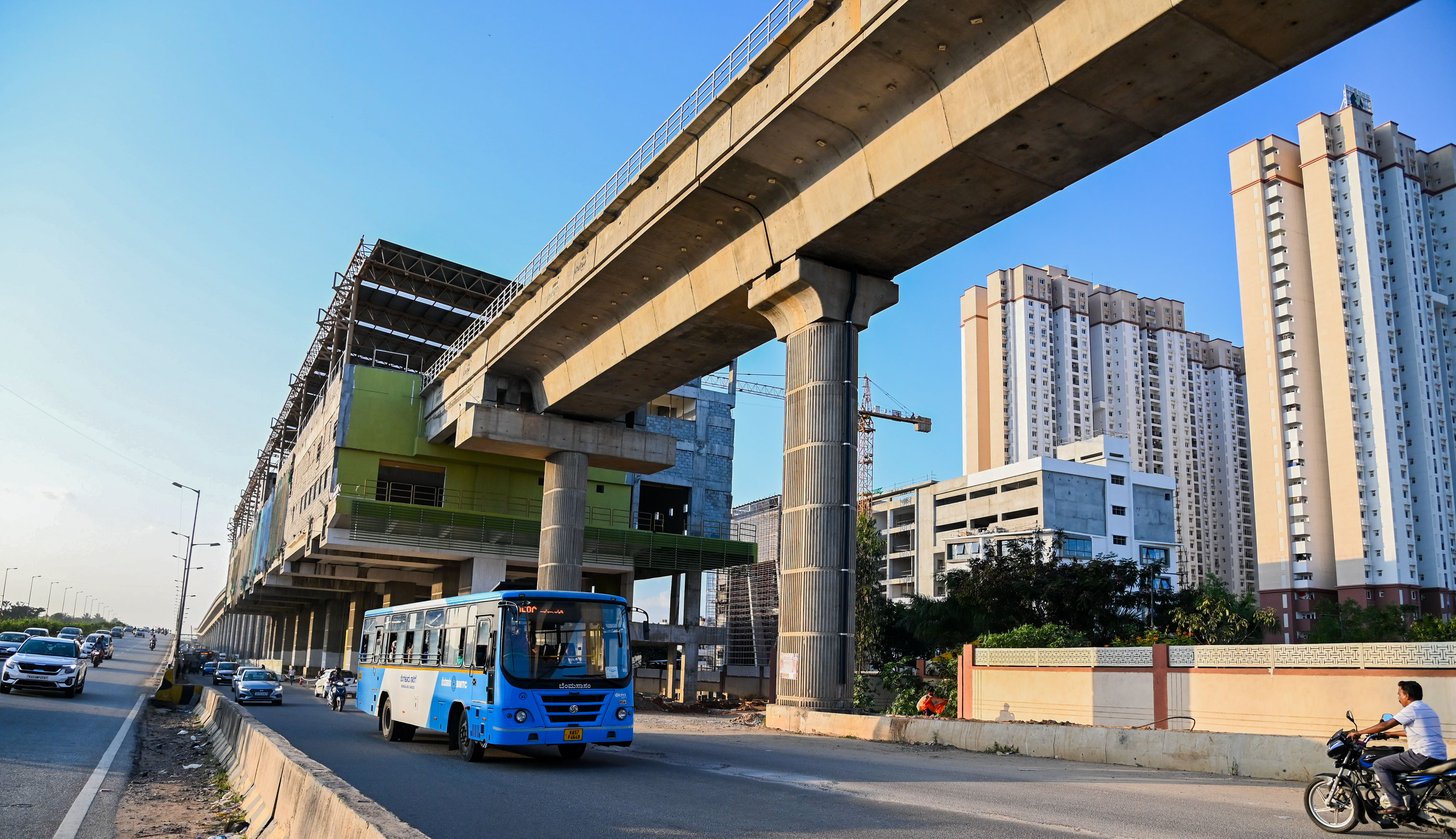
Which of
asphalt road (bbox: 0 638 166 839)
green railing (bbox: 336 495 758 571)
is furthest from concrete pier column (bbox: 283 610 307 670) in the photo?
asphalt road (bbox: 0 638 166 839)

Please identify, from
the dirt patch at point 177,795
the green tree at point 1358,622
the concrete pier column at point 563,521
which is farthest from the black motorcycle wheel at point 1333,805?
the green tree at point 1358,622

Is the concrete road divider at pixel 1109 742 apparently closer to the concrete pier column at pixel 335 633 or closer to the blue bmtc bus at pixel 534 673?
the blue bmtc bus at pixel 534 673

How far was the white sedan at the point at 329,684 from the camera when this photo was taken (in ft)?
117

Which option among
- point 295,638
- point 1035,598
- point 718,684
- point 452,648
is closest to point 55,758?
point 452,648

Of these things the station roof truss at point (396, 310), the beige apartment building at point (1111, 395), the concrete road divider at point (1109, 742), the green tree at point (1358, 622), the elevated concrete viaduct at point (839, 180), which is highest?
the beige apartment building at point (1111, 395)

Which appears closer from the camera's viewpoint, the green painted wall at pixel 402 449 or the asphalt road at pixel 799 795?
the asphalt road at pixel 799 795

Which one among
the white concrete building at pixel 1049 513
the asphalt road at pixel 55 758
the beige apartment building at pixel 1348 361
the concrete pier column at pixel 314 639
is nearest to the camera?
the asphalt road at pixel 55 758

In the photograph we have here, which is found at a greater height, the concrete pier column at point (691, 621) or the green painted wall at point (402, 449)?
the green painted wall at point (402, 449)

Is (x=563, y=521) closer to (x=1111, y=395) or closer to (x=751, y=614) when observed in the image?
(x=751, y=614)

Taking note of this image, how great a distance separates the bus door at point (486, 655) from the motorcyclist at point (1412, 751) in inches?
403

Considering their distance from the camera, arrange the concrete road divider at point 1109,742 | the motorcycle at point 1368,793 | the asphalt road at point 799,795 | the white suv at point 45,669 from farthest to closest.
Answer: the white suv at point 45,669, the concrete road divider at point 1109,742, the asphalt road at point 799,795, the motorcycle at point 1368,793

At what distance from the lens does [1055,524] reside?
310 feet

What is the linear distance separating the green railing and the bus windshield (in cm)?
2449

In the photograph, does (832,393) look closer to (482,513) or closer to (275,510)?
(482,513)
